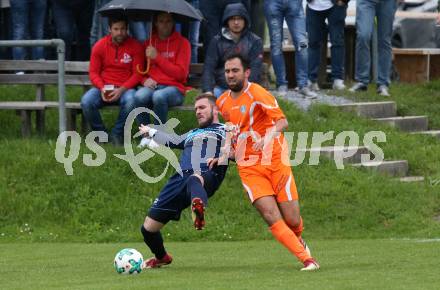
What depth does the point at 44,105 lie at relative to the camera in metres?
18.2

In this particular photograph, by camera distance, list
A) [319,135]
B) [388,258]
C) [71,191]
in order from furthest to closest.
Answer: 1. [319,135]
2. [71,191]
3. [388,258]

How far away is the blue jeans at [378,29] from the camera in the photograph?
66.0 feet

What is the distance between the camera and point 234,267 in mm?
12328

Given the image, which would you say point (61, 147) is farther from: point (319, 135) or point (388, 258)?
point (388, 258)

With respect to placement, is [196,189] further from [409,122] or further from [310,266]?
[409,122]

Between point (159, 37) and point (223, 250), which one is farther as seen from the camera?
point (159, 37)

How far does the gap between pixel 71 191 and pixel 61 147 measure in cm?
93

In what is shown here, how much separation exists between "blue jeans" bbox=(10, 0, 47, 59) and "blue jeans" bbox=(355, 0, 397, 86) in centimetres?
529

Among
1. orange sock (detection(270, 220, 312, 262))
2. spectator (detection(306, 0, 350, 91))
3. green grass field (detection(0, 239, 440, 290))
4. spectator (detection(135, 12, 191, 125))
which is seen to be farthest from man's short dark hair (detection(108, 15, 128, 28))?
orange sock (detection(270, 220, 312, 262))

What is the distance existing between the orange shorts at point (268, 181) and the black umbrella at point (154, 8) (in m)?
5.65

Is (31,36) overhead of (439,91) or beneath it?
overhead

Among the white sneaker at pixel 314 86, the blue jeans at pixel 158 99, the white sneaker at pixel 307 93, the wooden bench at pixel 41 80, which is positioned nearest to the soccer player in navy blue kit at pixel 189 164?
the blue jeans at pixel 158 99

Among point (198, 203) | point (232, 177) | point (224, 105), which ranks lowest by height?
point (232, 177)

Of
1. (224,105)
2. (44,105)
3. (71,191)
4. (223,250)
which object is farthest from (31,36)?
(224,105)
